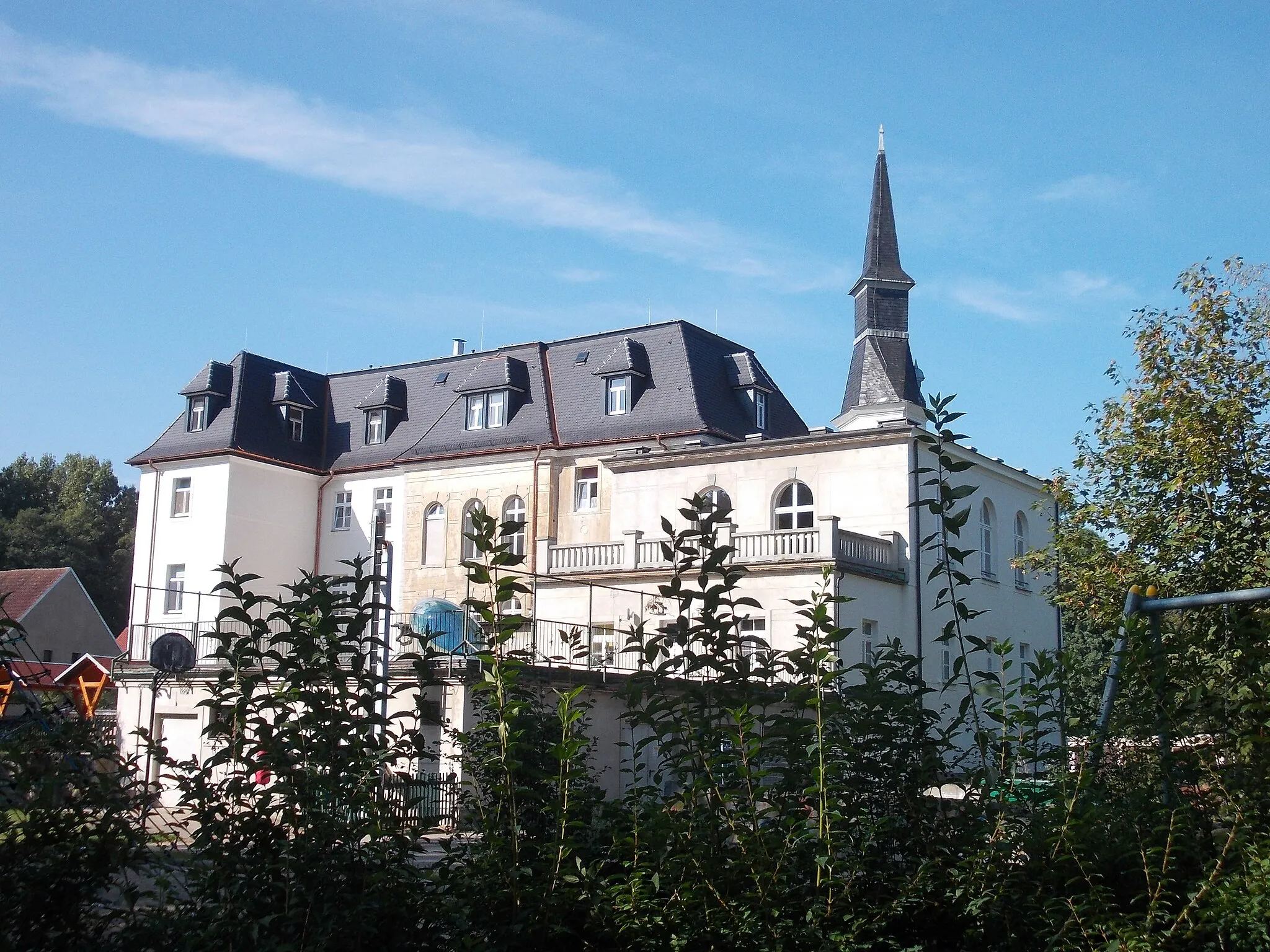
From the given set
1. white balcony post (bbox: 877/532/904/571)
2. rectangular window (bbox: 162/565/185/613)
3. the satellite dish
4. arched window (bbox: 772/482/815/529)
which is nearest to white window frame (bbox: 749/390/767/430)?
arched window (bbox: 772/482/815/529)

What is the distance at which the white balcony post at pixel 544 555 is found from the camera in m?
38.1

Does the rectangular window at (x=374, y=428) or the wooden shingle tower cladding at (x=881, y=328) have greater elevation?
the wooden shingle tower cladding at (x=881, y=328)

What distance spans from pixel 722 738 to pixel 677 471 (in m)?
33.3

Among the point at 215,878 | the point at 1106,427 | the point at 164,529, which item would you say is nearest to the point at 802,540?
the point at 1106,427

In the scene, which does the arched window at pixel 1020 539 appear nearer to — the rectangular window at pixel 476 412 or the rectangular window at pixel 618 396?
the rectangular window at pixel 618 396

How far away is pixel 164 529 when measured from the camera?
159 ft

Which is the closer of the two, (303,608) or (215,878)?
(215,878)

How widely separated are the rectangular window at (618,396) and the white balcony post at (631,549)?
8878 millimetres

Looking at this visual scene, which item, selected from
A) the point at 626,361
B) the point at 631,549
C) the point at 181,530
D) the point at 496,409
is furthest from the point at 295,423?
the point at 631,549

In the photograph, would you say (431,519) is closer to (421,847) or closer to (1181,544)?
(1181,544)

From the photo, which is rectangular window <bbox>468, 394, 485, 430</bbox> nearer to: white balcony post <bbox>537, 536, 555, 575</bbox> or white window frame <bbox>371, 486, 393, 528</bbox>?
white window frame <bbox>371, 486, 393, 528</bbox>

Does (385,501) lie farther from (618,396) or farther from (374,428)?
(618,396)

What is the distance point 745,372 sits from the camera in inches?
1797

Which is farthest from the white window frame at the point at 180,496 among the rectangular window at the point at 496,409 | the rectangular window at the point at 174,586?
the rectangular window at the point at 496,409
